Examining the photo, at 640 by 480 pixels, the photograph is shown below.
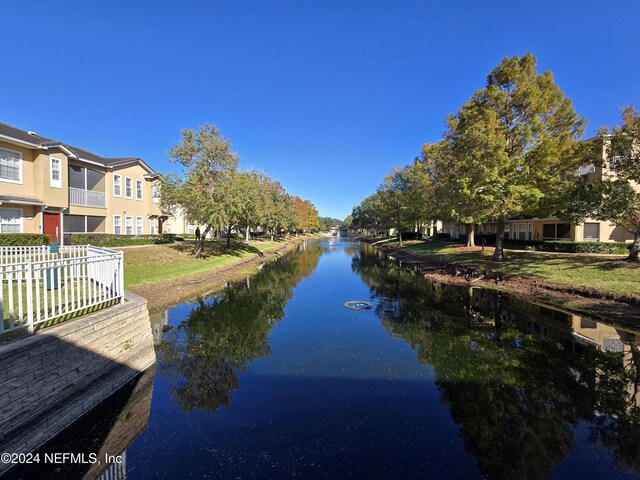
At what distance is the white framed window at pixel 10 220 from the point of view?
65.6 ft

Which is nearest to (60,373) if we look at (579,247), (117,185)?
(117,185)

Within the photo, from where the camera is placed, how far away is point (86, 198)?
87.8ft

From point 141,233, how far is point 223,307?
23.2 metres

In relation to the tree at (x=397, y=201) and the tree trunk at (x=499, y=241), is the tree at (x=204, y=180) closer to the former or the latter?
the tree trunk at (x=499, y=241)

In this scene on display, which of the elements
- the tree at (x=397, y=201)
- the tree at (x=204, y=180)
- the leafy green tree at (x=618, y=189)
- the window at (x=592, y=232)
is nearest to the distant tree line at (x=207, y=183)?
the tree at (x=204, y=180)

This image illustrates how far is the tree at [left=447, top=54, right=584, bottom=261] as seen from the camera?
22219 millimetres

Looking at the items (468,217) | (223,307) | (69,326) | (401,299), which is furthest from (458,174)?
(69,326)

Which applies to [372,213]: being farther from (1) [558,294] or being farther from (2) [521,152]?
(1) [558,294]

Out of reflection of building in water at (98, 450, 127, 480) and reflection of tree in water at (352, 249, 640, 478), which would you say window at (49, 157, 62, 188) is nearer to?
reflection of building in water at (98, 450, 127, 480)

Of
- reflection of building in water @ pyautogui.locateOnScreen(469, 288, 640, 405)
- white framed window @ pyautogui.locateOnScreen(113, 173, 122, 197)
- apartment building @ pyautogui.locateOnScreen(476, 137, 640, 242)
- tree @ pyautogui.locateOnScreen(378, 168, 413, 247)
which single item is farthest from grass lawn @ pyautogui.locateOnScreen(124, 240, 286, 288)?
tree @ pyautogui.locateOnScreen(378, 168, 413, 247)

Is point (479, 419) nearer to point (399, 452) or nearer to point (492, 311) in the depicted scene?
point (399, 452)

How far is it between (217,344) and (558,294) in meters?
16.9

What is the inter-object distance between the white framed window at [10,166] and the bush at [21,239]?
5.32 m

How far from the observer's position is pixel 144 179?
3397cm
